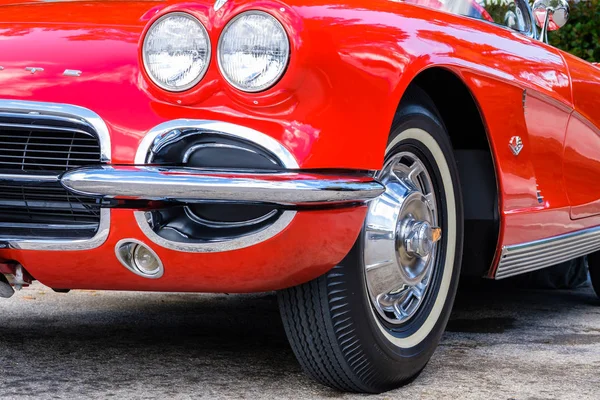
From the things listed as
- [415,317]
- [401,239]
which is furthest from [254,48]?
[415,317]

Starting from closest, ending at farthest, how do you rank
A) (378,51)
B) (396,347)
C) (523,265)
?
(378,51)
(396,347)
(523,265)

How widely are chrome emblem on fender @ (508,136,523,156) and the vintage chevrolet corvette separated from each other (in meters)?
0.25

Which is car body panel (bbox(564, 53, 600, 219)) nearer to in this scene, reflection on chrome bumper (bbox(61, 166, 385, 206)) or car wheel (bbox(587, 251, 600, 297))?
car wheel (bbox(587, 251, 600, 297))

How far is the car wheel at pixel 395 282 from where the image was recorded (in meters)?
2.73

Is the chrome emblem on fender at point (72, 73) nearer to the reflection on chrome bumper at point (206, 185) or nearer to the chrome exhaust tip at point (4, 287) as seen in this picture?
the reflection on chrome bumper at point (206, 185)

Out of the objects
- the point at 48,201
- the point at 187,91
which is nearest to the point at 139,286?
the point at 48,201

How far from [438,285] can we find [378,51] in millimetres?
872

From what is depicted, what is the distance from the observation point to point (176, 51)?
2.54 metres

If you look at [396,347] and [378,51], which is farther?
[396,347]

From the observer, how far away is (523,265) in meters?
3.64

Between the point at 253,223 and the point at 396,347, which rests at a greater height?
the point at 253,223

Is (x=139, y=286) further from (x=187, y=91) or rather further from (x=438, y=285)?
(x=438, y=285)

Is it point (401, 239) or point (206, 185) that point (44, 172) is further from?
Answer: point (401, 239)

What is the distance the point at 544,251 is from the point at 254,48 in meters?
1.72
